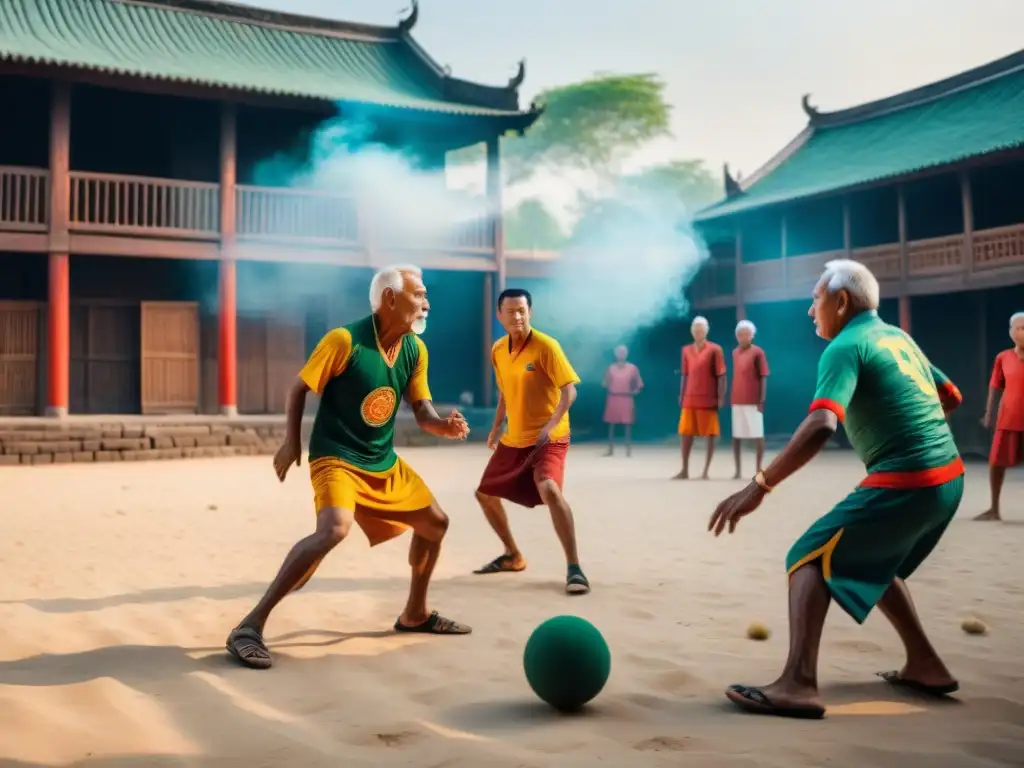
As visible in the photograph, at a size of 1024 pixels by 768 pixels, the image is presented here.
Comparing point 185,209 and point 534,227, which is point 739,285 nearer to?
point 185,209

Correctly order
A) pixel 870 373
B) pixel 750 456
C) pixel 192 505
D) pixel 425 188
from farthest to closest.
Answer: pixel 425 188 < pixel 750 456 < pixel 192 505 < pixel 870 373

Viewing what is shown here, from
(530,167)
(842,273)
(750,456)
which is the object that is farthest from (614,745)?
(530,167)

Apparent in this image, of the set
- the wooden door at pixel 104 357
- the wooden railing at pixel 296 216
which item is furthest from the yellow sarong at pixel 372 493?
the wooden door at pixel 104 357

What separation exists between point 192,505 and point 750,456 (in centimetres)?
987

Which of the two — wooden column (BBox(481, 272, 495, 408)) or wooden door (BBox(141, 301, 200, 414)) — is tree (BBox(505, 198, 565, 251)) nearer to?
wooden column (BBox(481, 272, 495, 408))

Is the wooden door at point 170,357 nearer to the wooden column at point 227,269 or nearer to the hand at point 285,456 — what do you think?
the wooden column at point 227,269

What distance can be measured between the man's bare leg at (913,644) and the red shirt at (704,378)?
27.5 ft

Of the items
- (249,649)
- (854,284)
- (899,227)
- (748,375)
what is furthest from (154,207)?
(854,284)

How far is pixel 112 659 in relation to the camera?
4008mm

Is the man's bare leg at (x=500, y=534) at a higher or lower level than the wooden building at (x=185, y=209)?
lower

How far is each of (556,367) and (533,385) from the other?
0.58 feet

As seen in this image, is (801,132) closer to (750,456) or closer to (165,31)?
(750,456)

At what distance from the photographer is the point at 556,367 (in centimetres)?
585

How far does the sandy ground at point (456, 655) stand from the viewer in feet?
9.83
